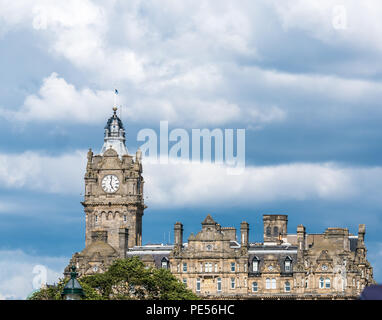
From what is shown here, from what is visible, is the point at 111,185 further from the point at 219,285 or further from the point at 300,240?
the point at 300,240

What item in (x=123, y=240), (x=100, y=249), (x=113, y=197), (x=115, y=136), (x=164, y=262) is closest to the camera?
(x=164, y=262)

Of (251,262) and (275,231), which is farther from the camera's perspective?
(275,231)

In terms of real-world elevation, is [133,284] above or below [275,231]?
below

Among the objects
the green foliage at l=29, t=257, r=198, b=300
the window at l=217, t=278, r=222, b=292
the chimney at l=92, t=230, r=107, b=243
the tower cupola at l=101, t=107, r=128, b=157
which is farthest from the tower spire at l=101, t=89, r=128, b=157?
the green foliage at l=29, t=257, r=198, b=300

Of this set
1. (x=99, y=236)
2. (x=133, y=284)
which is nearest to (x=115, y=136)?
(x=99, y=236)

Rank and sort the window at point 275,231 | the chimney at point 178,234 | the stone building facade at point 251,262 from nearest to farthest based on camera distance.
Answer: the stone building facade at point 251,262, the chimney at point 178,234, the window at point 275,231

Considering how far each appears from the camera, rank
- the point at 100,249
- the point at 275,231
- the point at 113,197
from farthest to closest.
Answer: the point at 113,197
the point at 275,231
the point at 100,249

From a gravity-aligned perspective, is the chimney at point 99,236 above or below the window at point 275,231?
below

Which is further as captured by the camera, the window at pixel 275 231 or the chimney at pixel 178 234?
the window at pixel 275 231

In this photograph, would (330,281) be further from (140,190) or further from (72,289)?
(72,289)

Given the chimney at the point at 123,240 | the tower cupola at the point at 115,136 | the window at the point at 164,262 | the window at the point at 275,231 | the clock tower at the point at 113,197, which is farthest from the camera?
the tower cupola at the point at 115,136

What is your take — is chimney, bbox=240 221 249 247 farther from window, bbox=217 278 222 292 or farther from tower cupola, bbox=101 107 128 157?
tower cupola, bbox=101 107 128 157

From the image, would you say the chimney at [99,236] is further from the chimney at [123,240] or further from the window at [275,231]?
the window at [275,231]

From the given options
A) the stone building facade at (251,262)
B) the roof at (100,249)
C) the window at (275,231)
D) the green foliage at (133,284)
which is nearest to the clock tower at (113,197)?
the stone building facade at (251,262)
